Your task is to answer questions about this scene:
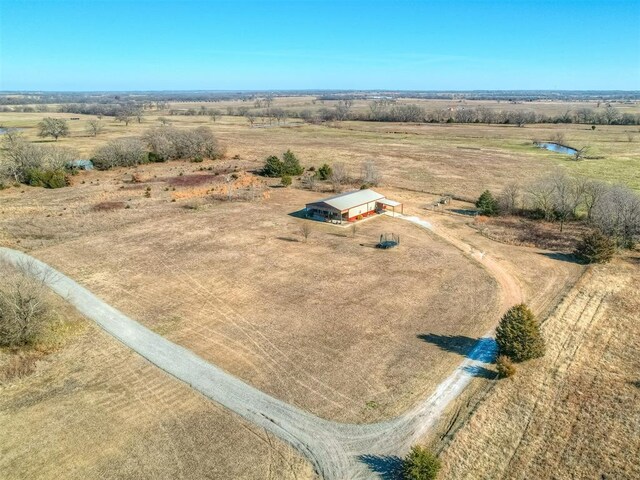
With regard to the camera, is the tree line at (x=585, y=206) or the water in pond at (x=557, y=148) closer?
the tree line at (x=585, y=206)

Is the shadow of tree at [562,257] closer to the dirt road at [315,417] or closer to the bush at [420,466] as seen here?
the dirt road at [315,417]

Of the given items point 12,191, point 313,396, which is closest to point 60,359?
point 313,396

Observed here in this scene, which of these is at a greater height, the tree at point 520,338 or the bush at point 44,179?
the bush at point 44,179

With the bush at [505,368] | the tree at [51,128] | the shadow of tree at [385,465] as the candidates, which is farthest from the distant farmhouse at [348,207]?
the tree at [51,128]

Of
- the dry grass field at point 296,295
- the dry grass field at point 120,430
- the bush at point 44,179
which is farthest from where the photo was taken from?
the bush at point 44,179

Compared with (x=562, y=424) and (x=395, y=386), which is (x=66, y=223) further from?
(x=562, y=424)

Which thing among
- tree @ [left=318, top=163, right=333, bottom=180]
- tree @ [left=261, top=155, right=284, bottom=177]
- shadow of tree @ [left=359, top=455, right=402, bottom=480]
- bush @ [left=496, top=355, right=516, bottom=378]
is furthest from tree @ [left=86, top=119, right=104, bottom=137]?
shadow of tree @ [left=359, top=455, right=402, bottom=480]

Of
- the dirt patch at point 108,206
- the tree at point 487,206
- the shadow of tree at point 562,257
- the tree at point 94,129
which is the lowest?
the shadow of tree at point 562,257
